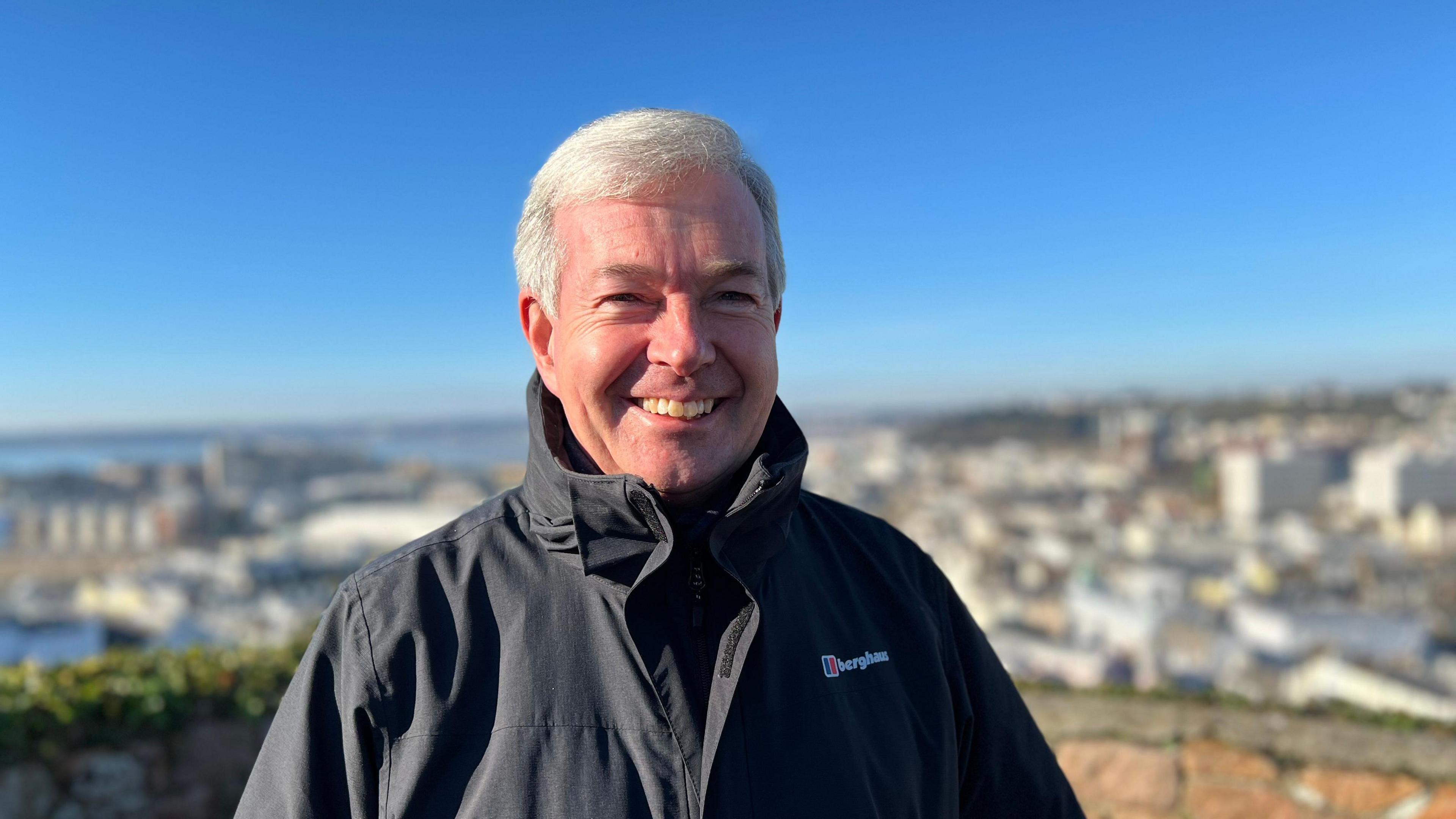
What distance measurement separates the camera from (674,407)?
1.21m

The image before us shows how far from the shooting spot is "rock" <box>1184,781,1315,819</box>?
2.71 m

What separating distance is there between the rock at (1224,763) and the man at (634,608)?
1.86 meters

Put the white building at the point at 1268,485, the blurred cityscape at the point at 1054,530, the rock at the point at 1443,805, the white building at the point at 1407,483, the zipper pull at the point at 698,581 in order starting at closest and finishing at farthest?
the zipper pull at the point at 698,581 < the rock at the point at 1443,805 < the blurred cityscape at the point at 1054,530 < the white building at the point at 1407,483 < the white building at the point at 1268,485

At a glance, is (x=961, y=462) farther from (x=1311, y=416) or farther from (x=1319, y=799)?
(x=1319, y=799)

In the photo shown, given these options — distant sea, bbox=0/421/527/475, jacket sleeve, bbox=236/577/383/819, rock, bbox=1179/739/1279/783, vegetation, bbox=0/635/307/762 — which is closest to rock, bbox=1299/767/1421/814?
rock, bbox=1179/739/1279/783

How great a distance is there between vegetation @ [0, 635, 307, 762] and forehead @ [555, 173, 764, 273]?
6.66ft

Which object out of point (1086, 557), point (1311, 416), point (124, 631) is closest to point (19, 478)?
point (124, 631)

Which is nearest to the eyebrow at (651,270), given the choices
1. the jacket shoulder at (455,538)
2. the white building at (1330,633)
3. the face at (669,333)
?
the face at (669,333)

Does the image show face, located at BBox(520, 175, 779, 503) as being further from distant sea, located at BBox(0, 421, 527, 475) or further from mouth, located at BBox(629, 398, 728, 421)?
distant sea, located at BBox(0, 421, 527, 475)

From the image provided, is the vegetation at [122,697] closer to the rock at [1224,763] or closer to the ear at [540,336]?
the ear at [540,336]

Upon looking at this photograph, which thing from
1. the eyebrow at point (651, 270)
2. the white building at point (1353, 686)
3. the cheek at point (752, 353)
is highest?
the eyebrow at point (651, 270)

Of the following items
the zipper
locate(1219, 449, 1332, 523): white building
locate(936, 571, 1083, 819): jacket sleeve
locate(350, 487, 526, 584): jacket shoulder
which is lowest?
locate(1219, 449, 1332, 523): white building

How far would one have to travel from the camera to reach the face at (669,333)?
1184mm

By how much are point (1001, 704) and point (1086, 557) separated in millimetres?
47113
